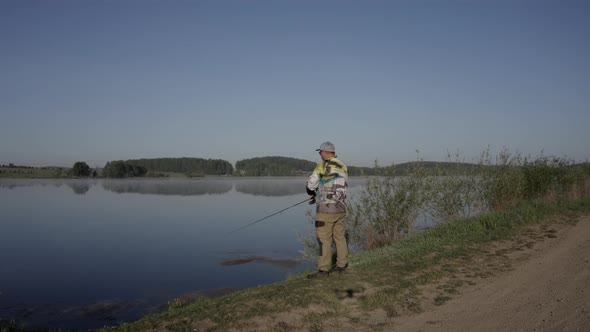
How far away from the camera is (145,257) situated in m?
19.0

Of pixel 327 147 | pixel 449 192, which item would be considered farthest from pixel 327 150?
pixel 449 192

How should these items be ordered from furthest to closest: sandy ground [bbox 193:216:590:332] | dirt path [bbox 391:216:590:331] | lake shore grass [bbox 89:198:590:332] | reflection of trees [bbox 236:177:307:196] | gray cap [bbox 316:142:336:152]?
1. reflection of trees [bbox 236:177:307:196]
2. gray cap [bbox 316:142:336:152]
3. lake shore grass [bbox 89:198:590:332]
4. sandy ground [bbox 193:216:590:332]
5. dirt path [bbox 391:216:590:331]

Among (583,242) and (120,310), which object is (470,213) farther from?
(120,310)

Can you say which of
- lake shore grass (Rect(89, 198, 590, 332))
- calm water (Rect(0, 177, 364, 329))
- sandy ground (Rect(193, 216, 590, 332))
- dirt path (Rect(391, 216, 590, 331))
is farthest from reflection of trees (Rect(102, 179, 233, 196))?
dirt path (Rect(391, 216, 590, 331))

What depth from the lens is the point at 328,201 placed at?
8.52 metres

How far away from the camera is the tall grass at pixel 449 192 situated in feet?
49.8

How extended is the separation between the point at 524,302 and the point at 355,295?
272 cm

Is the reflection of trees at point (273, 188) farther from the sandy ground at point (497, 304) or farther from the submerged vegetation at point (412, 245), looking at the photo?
the sandy ground at point (497, 304)

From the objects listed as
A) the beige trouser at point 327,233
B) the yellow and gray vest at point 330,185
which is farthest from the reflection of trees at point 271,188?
the yellow and gray vest at point 330,185

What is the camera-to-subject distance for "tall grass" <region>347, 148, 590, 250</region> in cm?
1517

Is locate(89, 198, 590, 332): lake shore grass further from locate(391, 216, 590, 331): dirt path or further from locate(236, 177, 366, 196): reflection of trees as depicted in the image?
locate(236, 177, 366, 196): reflection of trees

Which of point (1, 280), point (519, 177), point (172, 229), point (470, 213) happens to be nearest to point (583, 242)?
point (470, 213)

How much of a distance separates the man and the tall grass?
6218 millimetres

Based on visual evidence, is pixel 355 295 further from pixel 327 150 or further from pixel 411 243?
pixel 411 243
